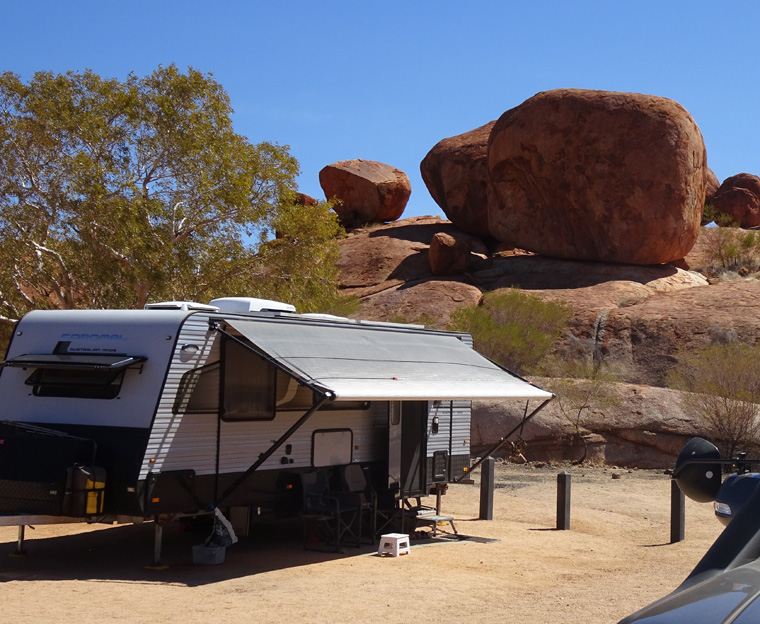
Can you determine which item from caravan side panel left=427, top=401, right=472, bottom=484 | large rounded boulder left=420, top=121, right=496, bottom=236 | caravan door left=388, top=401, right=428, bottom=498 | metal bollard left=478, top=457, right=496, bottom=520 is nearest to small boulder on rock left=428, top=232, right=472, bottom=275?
large rounded boulder left=420, top=121, right=496, bottom=236

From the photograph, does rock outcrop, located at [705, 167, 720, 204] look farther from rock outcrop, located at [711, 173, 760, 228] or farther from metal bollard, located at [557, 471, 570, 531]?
metal bollard, located at [557, 471, 570, 531]

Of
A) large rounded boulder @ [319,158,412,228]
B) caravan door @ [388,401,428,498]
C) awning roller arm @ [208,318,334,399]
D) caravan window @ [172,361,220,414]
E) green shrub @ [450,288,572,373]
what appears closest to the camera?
awning roller arm @ [208,318,334,399]

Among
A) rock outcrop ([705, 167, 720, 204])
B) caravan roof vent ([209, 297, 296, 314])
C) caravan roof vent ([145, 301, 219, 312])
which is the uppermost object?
rock outcrop ([705, 167, 720, 204])

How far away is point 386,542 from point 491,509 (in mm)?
3559

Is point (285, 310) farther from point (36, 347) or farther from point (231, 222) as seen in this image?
point (231, 222)

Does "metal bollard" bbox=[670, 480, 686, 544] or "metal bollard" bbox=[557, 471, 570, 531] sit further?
"metal bollard" bbox=[557, 471, 570, 531]

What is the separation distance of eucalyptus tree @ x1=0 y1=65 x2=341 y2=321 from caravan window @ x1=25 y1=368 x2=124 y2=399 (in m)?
9.20

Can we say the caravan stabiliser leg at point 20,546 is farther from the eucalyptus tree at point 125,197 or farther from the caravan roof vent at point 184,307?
the eucalyptus tree at point 125,197

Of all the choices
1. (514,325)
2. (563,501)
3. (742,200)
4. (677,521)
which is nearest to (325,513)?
(563,501)

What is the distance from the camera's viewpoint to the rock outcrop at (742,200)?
54.9 m

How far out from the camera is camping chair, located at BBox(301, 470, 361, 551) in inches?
426

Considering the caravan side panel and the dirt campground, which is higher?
the caravan side panel

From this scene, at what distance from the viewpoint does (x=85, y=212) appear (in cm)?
1933

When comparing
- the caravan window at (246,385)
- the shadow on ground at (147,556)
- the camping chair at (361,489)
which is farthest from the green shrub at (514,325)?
the caravan window at (246,385)
